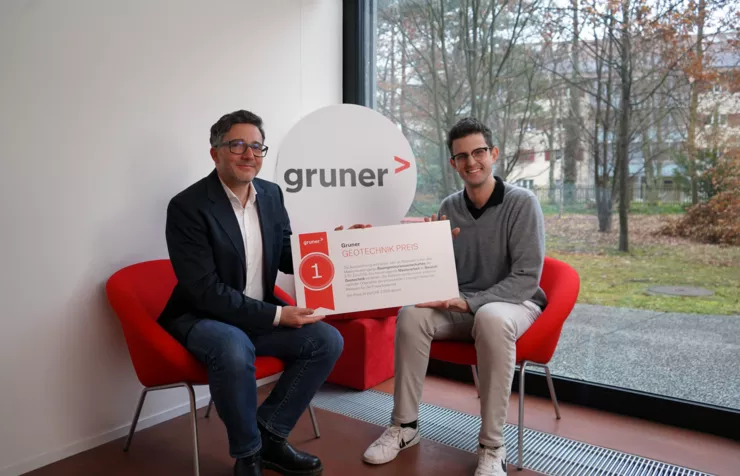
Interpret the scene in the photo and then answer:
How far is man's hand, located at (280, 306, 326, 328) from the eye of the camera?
A: 2.23m

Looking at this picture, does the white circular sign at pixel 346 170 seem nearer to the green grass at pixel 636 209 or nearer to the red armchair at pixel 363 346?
the red armchair at pixel 363 346

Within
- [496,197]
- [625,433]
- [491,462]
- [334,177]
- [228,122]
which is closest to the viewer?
[491,462]

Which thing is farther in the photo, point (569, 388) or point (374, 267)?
point (569, 388)

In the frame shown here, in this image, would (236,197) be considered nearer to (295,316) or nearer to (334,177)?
(295,316)

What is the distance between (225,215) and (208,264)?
21 centimetres

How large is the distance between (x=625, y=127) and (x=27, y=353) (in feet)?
9.69

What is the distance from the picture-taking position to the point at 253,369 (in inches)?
82.1

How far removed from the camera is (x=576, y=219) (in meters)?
3.14

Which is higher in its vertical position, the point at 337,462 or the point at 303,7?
the point at 303,7

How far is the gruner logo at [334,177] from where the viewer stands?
3.08 m

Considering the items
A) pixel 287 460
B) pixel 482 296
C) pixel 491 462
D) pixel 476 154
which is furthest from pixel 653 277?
pixel 287 460

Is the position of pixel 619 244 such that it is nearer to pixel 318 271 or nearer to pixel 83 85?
pixel 318 271

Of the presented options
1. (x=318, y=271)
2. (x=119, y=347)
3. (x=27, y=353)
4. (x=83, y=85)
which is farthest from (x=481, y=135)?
(x=27, y=353)

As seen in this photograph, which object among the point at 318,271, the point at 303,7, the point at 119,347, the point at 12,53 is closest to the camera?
the point at 12,53
